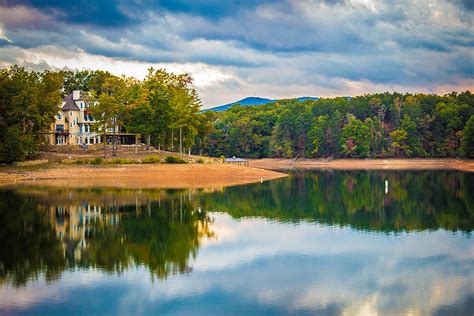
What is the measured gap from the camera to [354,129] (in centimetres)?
13250

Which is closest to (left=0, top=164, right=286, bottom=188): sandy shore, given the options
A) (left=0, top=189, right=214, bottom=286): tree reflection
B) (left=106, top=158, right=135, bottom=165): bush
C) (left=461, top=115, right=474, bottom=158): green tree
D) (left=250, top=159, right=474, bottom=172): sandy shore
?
(left=106, top=158, right=135, bottom=165): bush

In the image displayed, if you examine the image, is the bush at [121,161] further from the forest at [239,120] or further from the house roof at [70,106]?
the house roof at [70,106]

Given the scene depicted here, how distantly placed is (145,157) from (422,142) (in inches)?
2917

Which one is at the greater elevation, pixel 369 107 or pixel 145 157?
pixel 369 107

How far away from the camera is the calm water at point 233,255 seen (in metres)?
21.8

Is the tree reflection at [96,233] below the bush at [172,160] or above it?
below

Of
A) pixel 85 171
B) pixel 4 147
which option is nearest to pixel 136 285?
pixel 85 171

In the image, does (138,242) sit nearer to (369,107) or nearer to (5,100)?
(5,100)

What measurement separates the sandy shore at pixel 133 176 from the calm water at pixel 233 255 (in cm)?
1237

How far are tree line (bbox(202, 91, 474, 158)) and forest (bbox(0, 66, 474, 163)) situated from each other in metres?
0.23

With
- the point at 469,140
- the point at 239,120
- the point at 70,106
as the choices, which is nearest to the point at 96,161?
the point at 70,106

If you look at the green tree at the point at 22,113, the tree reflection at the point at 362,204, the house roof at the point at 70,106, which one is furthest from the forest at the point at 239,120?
the tree reflection at the point at 362,204

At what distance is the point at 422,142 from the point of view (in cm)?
13188

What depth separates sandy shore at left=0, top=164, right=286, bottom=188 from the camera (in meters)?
67.6
